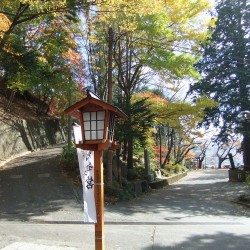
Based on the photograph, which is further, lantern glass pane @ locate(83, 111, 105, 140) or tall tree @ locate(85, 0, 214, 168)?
tall tree @ locate(85, 0, 214, 168)

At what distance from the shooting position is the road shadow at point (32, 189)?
33.7 feet

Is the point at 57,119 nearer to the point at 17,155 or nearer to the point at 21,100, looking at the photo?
the point at 21,100

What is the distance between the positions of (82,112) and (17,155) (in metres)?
14.4

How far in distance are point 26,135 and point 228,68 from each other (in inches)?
544

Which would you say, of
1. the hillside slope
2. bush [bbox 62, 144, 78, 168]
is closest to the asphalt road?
bush [bbox 62, 144, 78, 168]

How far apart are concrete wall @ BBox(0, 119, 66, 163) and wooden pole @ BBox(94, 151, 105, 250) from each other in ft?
42.5

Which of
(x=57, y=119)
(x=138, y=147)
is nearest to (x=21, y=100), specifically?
(x=57, y=119)

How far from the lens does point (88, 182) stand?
5.05 m

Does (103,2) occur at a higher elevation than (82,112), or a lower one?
higher

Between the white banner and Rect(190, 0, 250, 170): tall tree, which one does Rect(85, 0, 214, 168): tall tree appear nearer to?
Rect(190, 0, 250, 170): tall tree

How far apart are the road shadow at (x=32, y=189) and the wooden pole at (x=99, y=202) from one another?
16.9ft

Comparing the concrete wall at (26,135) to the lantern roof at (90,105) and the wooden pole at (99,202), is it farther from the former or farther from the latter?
the wooden pole at (99,202)

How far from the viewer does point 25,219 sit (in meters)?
9.30

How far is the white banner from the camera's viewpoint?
4.87 metres
